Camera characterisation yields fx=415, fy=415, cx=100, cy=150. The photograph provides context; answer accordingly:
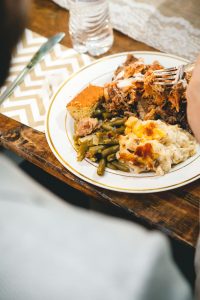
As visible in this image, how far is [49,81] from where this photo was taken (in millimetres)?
2098

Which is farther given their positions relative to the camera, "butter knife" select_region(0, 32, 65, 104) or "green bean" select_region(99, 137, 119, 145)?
"butter knife" select_region(0, 32, 65, 104)

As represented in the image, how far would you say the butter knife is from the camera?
6.72 ft

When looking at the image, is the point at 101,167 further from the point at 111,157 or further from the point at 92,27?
the point at 92,27

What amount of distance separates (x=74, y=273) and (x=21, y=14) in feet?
1.55

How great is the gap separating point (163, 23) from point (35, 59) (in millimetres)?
711

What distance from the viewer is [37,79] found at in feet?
6.95

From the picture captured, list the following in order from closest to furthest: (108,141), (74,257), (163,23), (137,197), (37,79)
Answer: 1. (74,257)
2. (137,197)
3. (108,141)
4. (37,79)
5. (163,23)

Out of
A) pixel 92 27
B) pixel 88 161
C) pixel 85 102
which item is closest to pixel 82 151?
pixel 88 161

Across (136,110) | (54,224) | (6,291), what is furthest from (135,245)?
(136,110)

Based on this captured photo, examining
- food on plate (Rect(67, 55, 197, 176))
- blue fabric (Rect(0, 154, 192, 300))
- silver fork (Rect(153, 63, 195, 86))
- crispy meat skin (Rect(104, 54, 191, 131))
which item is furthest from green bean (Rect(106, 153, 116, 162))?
blue fabric (Rect(0, 154, 192, 300))

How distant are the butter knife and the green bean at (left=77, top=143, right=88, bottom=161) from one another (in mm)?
546

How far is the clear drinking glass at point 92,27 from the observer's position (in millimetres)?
2201

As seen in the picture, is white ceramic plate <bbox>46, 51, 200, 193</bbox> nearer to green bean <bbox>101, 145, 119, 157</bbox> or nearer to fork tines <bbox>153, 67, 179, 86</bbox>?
green bean <bbox>101, 145, 119, 157</bbox>

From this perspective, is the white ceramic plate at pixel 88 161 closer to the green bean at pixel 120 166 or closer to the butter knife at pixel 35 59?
the green bean at pixel 120 166
